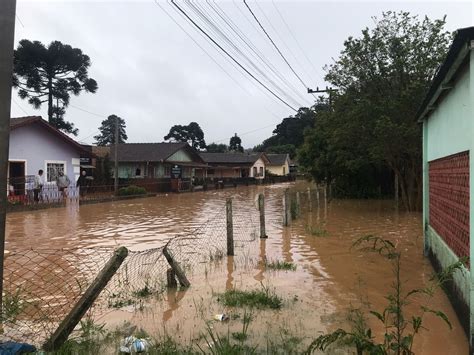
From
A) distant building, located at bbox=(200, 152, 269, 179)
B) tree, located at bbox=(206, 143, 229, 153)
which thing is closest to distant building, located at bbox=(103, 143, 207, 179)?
distant building, located at bbox=(200, 152, 269, 179)

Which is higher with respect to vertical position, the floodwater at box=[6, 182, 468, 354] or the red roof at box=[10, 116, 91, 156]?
the red roof at box=[10, 116, 91, 156]

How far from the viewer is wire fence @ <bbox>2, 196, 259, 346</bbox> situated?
17.5 ft

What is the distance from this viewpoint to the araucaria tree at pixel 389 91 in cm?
1677

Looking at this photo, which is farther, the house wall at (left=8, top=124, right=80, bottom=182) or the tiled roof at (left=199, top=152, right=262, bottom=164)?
the tiled roof at (left=199, top=152, right=262, bottom=164)

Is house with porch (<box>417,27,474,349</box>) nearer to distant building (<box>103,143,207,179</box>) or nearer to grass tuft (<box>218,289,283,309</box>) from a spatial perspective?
grass tuft (<box>218,289,283,309</box>)

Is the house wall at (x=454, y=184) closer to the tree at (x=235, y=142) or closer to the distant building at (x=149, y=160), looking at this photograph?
the distant building at (x=149, y=160)

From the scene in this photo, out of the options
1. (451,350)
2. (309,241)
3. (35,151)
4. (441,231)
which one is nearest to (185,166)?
(35,151)

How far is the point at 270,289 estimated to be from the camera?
22.8 ft

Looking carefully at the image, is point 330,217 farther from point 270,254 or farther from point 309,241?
point 270,254

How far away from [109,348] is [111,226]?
11.2 meters

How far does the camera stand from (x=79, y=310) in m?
4.39

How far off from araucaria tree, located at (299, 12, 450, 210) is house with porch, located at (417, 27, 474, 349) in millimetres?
8368

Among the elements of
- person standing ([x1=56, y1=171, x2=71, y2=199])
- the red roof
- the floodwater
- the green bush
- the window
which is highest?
the red roof

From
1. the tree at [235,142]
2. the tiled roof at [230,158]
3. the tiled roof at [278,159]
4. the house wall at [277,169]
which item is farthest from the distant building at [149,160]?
the tree at [235,142]
